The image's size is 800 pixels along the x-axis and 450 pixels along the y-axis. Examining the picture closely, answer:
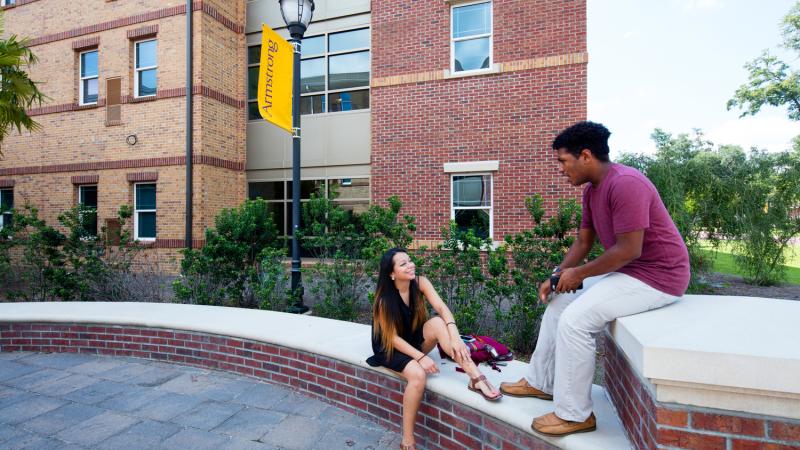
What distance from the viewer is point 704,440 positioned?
5.74 ft

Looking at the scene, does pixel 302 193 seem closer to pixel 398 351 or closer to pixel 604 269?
pixel 398 351

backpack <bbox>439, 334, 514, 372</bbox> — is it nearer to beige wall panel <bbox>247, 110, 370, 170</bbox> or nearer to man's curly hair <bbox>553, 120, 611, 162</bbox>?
man's curly hair <bbox>553, 120, 611, 162</bbox>

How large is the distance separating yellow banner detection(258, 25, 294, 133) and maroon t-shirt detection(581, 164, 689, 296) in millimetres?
6297

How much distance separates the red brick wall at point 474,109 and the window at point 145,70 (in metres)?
6.51

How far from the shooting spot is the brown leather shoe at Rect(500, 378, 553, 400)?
108 inches

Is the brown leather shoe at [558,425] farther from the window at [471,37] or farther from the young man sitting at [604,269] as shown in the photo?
the window at [471,37]

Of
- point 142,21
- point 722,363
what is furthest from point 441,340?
point 142,21

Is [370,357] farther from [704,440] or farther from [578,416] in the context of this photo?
[704,440]

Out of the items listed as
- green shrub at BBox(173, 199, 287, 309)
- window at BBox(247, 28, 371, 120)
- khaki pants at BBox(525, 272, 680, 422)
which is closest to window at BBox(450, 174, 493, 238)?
window at BBox(247, 28, 371, 120)

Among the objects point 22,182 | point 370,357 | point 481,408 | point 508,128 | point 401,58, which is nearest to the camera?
point 481,408

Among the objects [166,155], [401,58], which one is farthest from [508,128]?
[166,155]

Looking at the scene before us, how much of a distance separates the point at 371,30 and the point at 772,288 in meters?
11.9

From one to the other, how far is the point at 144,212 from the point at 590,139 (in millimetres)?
13358

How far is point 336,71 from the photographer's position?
12.6m
